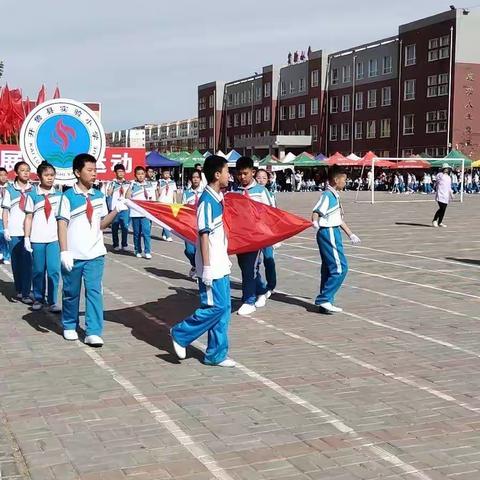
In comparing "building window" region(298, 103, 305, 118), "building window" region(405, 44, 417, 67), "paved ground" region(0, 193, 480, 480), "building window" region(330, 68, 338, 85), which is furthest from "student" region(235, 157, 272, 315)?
"building window" region(298, 103, 305, 118)

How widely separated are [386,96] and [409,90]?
3.39m

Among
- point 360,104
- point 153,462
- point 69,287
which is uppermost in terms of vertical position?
point 360,104

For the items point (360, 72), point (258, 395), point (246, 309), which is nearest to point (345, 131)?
point (360, 72)

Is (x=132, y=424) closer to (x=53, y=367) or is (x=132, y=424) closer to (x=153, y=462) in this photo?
(x=153, y=462)

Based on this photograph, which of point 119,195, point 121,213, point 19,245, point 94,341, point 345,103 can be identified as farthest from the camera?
point 345,103

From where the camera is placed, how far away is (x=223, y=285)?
629 centimetres

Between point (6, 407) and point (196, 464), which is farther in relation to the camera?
point (6, 407)

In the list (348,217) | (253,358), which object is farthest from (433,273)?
(348,217)

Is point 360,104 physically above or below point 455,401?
above

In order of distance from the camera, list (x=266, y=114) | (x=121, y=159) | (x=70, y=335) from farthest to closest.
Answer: (x=266, y=114)
(x=121, y=159)
(x=70, y=335)

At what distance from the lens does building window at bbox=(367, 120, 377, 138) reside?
70.4m

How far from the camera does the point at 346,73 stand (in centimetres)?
7494

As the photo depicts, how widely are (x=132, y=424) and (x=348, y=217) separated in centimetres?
2329

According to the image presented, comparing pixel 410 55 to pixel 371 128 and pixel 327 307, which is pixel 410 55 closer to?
pixel 371 128
